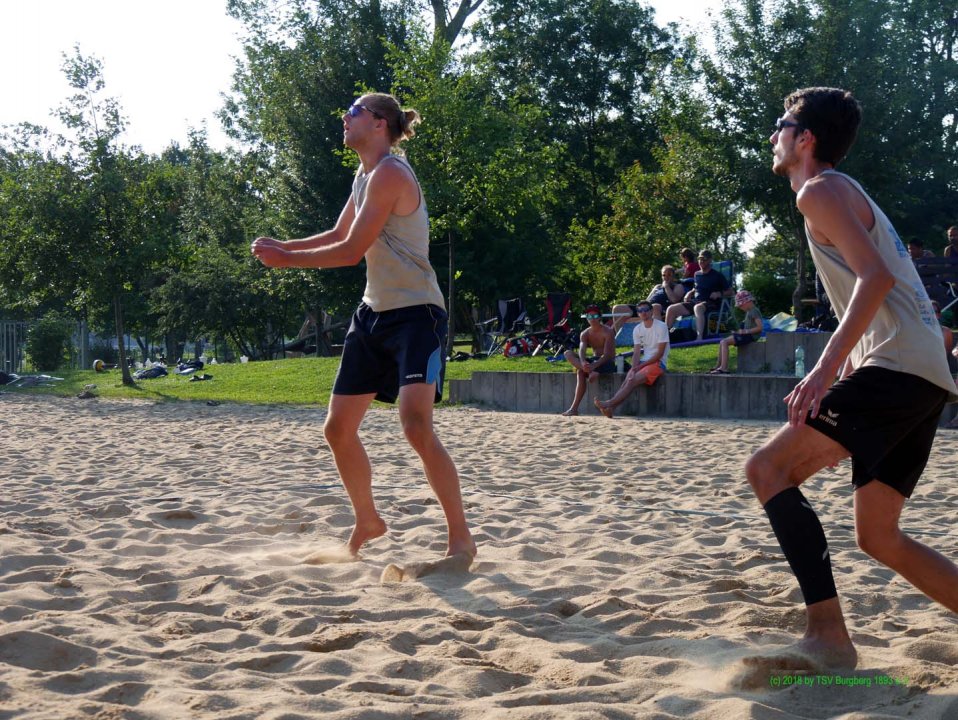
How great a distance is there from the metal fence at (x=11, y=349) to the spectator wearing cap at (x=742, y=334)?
22667mm

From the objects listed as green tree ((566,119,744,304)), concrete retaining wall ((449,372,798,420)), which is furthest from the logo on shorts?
green tree ((566,119,744,304))

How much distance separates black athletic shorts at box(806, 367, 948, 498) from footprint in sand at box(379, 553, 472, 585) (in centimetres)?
190

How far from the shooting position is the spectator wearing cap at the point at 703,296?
17234mm

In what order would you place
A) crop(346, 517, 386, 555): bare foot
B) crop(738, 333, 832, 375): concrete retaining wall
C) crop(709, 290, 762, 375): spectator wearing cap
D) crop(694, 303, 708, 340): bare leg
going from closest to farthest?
crop(346, 517, 386, 555): bare foot < crop(709, 290, 762, 375): spectator wearing cap < crop(738, 333, 832, 375): concrete retaining wall < crop(694, 303, 708, 340): bare leg

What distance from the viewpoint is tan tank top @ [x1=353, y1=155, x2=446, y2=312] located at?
4453 mm

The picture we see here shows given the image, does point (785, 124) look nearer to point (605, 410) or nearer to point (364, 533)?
point (364, 533)

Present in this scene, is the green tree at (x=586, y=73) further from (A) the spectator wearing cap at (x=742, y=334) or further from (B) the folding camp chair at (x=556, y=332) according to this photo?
(A) the spectator wearing cap at (x=742, y=334)

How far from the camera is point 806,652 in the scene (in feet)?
10.0

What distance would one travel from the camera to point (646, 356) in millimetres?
13719

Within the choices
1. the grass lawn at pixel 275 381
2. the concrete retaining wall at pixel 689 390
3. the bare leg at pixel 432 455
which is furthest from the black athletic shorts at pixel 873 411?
the grass lawn at pixel 275 381

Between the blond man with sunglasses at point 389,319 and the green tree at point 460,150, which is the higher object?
the green tree at point 460,150

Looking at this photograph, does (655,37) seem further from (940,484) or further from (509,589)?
(509,589)

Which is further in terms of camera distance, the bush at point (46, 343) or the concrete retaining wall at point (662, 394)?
the bush at point (46, 343)

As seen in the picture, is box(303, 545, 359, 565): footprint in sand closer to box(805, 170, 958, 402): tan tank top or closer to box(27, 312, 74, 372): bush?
box(805, 170, 958, 402): tan tank top
